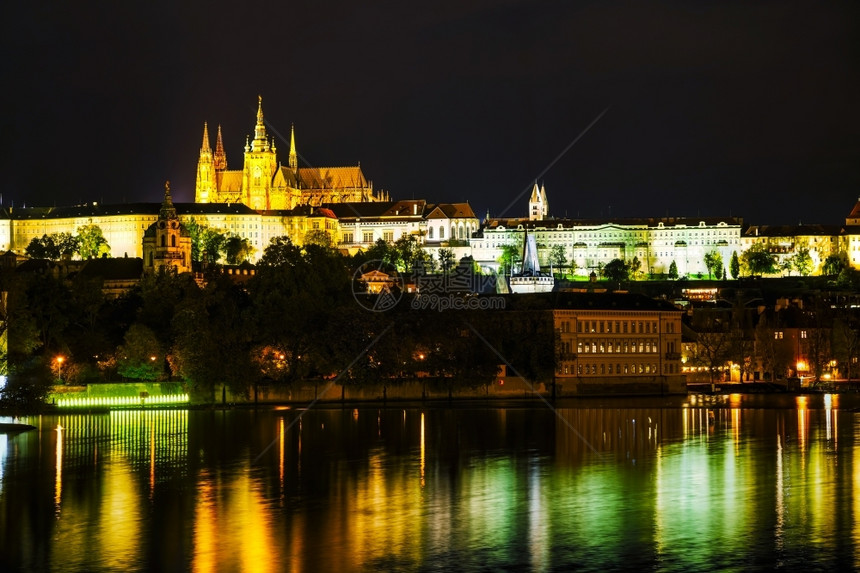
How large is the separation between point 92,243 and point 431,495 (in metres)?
152

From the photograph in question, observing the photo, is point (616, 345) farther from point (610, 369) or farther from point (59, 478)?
point (59, 478)

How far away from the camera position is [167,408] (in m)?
69.9

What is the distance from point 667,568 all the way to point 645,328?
2285 inches

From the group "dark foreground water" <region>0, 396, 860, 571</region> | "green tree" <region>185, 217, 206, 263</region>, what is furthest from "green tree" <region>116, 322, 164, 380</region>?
"green tree" <region>185, 217, 206, 263</region>

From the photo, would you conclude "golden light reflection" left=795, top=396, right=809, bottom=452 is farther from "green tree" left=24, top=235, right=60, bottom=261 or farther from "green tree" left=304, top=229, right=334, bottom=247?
"green tree" left=24, top=235, right=60, bottom=261

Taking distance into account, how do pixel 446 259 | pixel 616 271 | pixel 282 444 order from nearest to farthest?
pixel 282 444 → pixel 616 271 → pixel 446 259

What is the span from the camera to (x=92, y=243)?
184m

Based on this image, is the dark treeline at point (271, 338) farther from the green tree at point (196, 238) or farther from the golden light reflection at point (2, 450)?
the green tree at point (196, 238)

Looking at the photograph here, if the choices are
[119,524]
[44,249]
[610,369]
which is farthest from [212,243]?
[119,524]

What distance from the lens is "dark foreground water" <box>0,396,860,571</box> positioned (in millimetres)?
30156

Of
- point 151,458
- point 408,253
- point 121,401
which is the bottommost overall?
point 151,458

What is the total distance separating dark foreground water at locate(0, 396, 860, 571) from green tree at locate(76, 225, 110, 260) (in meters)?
127

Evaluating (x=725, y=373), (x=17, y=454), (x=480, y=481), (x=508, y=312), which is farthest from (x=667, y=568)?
(x=725, y=373)

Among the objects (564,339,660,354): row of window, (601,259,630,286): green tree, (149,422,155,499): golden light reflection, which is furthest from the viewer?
(601,259,630,286): green tree
